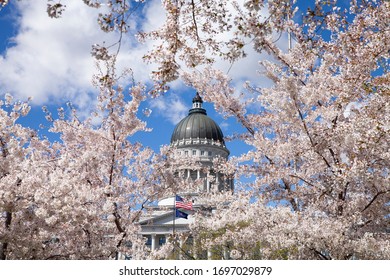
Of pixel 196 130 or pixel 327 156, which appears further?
pixel 196 130

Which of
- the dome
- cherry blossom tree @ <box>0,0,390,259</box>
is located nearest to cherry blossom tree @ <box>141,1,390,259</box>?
cherry blossom tree @ <box>0,0,390,259</box>

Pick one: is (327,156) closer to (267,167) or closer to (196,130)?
(267,167)

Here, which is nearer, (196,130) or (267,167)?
(267,167)

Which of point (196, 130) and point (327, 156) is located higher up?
point (196, 130)

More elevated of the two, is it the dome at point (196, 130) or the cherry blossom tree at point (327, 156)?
the dome at point (196, 130)

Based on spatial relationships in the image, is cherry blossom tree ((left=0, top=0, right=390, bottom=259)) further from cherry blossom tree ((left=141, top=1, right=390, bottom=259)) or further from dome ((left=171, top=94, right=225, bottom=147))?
dome ((left=171, top=94, right=225, bottom=147))

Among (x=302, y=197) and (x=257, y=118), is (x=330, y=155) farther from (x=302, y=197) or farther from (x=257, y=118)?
(x=257, y=118)

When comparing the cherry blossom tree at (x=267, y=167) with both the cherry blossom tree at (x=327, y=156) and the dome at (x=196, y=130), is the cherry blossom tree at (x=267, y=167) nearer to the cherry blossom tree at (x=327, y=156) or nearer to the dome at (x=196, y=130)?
the cherry blossom tree at (x=327, y=156)

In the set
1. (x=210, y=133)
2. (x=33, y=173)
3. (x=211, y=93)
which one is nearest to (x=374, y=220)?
(x=211, y=93)

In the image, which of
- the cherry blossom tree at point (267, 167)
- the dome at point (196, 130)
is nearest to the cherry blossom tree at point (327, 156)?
the cherry blossom tree at point (267, 167)

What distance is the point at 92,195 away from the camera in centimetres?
1144

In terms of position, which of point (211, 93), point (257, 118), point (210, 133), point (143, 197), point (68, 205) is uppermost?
point (210, 133)

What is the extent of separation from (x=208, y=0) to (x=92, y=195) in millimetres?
7479

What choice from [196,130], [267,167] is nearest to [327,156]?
[267,167]
